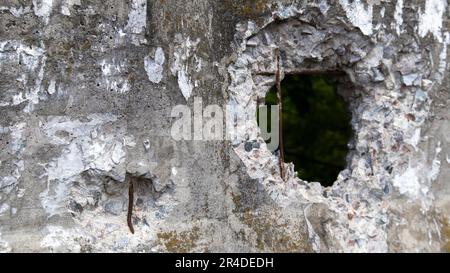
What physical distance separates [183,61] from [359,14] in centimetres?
82

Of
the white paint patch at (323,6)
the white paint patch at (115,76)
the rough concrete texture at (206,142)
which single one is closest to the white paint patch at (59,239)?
the rough concrete texture at (206,142)

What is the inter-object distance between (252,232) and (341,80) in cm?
89

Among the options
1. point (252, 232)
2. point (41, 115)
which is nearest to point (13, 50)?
point (41, 115)

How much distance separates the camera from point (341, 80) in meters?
3.05

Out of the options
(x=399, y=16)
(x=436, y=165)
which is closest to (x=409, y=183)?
(x=436, y=165)

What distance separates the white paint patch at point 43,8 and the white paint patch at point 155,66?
41 centimetres

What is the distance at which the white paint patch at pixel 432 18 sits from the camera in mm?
2893

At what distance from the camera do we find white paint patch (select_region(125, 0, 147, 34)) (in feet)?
8.21

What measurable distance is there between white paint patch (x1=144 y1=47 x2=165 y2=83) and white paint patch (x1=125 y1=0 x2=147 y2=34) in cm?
11

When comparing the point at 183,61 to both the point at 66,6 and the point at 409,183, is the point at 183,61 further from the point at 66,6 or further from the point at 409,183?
the point at 409,183

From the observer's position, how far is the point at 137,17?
2508mm

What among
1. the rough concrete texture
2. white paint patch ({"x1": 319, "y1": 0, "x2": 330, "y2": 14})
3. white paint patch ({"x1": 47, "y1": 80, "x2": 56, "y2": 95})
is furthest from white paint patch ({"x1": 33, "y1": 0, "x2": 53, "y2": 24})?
white paint patch ({"x1": 319, "y1": 0, "x2": 330, "y2": 14})

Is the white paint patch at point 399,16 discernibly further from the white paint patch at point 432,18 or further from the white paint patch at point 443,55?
the white paint patch at point 443,55

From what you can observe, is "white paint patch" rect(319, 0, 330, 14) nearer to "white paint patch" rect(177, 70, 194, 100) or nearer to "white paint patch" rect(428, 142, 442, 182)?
"white paint patch" rect(177, 70, 194, 100)
